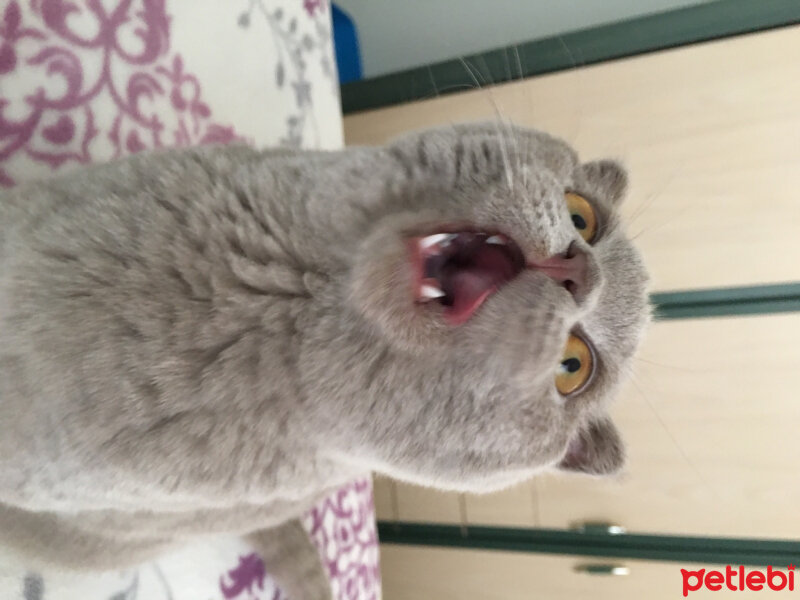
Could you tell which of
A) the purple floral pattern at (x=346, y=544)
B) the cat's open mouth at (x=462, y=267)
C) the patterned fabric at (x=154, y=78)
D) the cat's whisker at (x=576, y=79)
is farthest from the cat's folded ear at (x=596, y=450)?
the cat's whisker at (x=576, y=79)

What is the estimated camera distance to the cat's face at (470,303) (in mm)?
495

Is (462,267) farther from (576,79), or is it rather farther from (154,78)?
(576,79)

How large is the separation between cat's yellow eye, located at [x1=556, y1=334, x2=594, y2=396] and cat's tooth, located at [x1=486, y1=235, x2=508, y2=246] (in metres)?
0.17

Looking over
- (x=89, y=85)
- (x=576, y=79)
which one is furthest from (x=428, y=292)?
(x=576, y=79)

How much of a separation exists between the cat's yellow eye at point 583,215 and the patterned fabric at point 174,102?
59 centimetres

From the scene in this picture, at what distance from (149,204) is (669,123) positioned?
1.37 meters

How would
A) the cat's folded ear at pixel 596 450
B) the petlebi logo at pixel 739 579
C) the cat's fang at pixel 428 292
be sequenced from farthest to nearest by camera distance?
the petlebi logo at pixel 739 579
the cat's folded ear at pixel 596 450
the cat's fang at pixel 428 292

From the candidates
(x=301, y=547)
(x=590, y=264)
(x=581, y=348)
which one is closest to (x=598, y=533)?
(x=301, y=547)

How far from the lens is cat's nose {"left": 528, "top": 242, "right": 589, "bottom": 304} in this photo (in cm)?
54

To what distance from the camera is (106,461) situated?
564mm

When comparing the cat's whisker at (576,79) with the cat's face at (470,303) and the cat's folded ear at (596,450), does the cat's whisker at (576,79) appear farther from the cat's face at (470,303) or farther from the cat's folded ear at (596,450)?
the cat's face at (470,303)

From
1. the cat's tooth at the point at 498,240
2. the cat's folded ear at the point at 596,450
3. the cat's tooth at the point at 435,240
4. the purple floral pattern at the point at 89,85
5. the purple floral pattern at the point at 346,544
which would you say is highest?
the purple floral pattern at the point at 89,85

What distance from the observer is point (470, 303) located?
1.65ft

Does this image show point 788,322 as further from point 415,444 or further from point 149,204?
point 149,204
